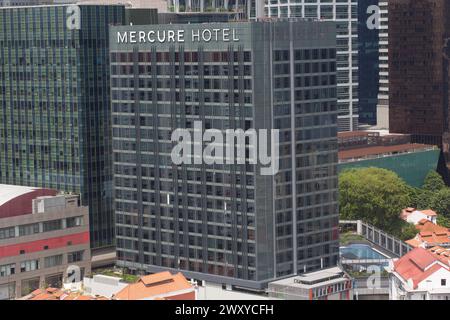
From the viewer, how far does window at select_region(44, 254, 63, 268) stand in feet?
435

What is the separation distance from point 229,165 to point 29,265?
92.5ft

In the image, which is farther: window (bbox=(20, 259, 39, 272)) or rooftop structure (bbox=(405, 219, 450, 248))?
rooftop structure (bbox=(405, 219, 450, 248))

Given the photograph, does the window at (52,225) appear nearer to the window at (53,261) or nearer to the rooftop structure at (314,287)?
the window at (53,261)

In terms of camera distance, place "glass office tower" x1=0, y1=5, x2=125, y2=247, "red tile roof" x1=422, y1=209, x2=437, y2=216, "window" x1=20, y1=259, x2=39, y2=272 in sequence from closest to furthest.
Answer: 1. "window" x1=20, y1=259, x2=39, y2=272
2. "glass office tower" x1=0, y1=5, x2=125, y2=247
3. "red tile roof" x1=422, y1=209, x2=437, y2=216

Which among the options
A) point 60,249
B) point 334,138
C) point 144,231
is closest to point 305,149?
point 334,138

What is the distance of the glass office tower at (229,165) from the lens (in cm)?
12194

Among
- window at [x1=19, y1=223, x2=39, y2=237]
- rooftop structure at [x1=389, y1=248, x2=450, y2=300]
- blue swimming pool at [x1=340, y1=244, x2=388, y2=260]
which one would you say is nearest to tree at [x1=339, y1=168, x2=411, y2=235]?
blue swimming pool at [x1=340, y1=244, x2=388, y2=260]

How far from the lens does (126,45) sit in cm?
13400

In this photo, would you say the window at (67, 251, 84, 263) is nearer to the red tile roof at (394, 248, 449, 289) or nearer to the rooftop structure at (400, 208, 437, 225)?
the red tile roof at (394, 248, 449, 289)

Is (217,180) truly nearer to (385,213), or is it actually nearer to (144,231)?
(144,231)

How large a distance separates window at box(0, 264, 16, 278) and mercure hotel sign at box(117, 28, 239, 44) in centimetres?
3097

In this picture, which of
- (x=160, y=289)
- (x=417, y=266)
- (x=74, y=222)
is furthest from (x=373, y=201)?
(x=160, y=289)

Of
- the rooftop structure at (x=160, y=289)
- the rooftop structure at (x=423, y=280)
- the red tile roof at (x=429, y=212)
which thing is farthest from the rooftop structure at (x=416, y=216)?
the rooftop structure at (x=160, y=289)

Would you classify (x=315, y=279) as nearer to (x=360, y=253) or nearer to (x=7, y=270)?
(x=360, y=253)
